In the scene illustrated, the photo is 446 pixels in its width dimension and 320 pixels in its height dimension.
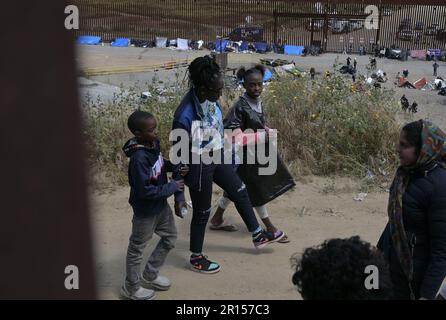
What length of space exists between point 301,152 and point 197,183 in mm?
2803

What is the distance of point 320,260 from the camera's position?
1.96m

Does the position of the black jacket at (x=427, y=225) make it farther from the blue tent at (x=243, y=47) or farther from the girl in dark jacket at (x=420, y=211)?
the blue tent at (x=243, y=47)

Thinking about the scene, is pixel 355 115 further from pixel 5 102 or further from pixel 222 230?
pixel 5 102

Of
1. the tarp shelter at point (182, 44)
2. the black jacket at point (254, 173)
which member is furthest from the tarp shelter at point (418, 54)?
the black jacket at point (254, 173)

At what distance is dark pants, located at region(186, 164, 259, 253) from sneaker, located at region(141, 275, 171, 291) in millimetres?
350

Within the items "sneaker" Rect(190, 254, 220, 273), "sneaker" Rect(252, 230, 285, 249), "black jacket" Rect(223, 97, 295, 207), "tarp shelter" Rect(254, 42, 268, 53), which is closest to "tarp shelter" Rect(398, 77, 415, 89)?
"tarp shelter" Rect(254, 42, 268, 53)

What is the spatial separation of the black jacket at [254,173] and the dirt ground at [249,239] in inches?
17.6

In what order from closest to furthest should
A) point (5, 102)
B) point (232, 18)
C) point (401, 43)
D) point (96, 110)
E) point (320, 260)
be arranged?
point (5, 102) < point (320, 260) < point (96, 110) < point (401, 43) < point (232, 18)

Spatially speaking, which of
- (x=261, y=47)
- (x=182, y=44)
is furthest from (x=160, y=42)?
(x=261, y=47)

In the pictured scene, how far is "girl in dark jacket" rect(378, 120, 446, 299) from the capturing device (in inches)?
105

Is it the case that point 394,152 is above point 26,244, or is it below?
below

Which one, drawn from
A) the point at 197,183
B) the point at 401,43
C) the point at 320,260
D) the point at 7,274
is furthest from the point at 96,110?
the point at 401,43

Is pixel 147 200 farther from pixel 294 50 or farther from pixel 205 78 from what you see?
pixel 294 50

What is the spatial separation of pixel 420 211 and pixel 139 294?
200 centimetres
